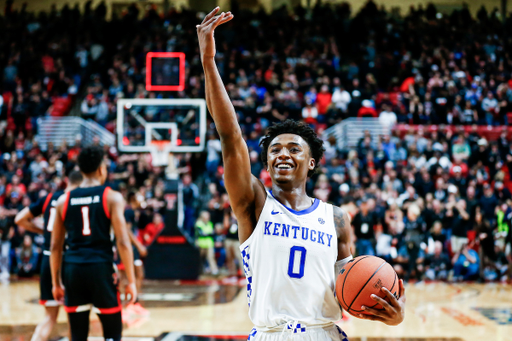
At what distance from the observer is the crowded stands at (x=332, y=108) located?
32.5ft

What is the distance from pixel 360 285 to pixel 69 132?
494 inches

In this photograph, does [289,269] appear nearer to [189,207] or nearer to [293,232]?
[293,232]

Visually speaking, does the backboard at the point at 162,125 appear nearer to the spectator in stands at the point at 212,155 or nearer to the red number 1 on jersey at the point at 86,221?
the spectator in stands at the point at 212,155

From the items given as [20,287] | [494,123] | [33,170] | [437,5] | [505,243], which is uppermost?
[437,5]

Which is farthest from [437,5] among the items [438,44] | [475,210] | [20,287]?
[20,287]

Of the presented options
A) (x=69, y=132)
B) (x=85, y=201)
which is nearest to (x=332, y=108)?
(x=69, y=132)

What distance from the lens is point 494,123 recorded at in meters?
13.6

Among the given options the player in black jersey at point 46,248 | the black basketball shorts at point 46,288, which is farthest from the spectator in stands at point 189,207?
the black basketball shorts at point 46,288

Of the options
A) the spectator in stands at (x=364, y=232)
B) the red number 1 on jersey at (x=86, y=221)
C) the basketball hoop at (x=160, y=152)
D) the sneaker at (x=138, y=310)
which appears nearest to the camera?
the red number 1 on jersey at (x=86, y=221)

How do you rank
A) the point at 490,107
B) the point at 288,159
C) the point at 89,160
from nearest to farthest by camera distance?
the point at 288,159
the point at 89,160
the point at 490,107

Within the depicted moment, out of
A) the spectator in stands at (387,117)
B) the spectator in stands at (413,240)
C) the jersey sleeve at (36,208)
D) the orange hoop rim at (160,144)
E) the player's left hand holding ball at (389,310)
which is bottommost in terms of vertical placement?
the spectator in stands at (413,240)

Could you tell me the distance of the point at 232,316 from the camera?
648 cm

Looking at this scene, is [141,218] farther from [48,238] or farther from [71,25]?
[71,25]

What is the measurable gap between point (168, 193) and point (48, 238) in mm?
5367
